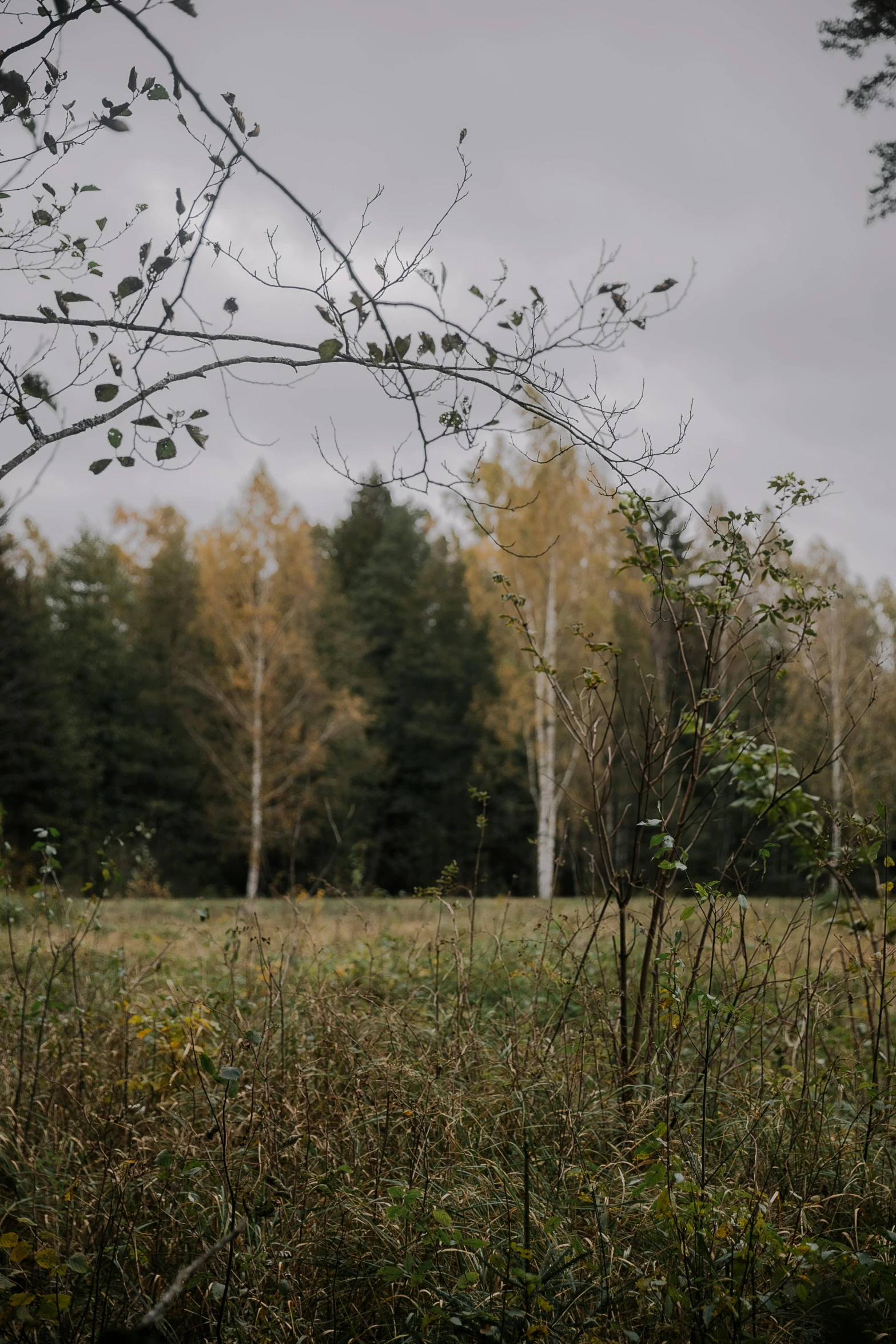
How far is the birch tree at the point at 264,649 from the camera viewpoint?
16047 mm

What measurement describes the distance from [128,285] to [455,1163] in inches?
99.7

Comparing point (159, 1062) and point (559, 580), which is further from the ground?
point (559, 580)

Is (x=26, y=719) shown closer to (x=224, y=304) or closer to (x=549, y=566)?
(x=549, y=566)

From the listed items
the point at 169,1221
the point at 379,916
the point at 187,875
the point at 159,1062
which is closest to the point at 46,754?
the point at 187,875

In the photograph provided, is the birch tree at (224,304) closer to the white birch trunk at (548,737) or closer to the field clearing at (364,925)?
the field clearing at (364,925)

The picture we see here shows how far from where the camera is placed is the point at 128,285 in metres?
1.98

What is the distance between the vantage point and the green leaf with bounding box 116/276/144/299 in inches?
77.8

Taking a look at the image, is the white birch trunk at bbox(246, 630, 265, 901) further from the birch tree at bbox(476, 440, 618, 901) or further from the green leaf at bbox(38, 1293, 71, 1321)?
the green leaf at bbox(38, 1293, 71, 1321)

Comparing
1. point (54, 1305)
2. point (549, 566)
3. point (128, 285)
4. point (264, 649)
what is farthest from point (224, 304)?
point (264, 649)

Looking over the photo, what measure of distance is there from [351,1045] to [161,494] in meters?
23.2

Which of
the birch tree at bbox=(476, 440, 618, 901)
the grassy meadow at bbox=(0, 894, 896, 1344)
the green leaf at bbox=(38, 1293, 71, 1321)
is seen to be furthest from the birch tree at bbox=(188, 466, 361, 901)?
the green leaf at bbox=(38, 1293, 71, 1321)

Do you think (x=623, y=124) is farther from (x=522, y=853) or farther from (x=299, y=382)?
(x=522, y=853)

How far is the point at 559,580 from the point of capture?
15.4 metres

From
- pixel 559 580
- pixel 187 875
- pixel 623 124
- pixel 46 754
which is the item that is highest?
pixel 559 580
